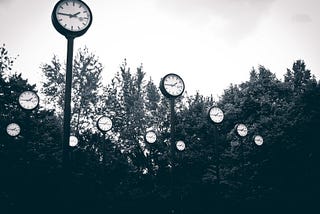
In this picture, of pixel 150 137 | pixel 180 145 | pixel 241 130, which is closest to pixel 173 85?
pixel 241 130

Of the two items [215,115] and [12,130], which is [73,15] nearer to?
[215,115]

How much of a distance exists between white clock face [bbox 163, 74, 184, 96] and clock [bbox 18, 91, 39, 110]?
700cm

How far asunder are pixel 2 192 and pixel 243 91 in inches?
878

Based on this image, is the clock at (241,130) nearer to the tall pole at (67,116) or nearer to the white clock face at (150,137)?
the white clock face at (150,137)

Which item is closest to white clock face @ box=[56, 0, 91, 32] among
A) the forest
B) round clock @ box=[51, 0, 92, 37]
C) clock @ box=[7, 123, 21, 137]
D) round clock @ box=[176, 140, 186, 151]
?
round clock @ box=[51, 0, 92, 37]

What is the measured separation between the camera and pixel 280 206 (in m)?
11.2

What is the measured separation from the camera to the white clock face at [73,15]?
6.53m

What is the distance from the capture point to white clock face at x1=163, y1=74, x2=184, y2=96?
9.65 m

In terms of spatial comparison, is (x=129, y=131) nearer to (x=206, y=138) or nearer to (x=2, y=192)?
(x=206, y=138)

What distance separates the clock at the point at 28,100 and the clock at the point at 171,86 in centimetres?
690

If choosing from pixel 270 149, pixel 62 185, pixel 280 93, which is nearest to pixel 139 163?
pixel 270 149

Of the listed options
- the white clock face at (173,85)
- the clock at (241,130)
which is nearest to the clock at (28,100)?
the white clock face at (173,85)

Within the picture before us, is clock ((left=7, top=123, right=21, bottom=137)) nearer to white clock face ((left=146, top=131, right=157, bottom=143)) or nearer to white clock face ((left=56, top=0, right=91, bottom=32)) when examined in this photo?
white clock face ((left=146, top=131, right=157, bottom=143))

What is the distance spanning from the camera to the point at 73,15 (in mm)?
6688
